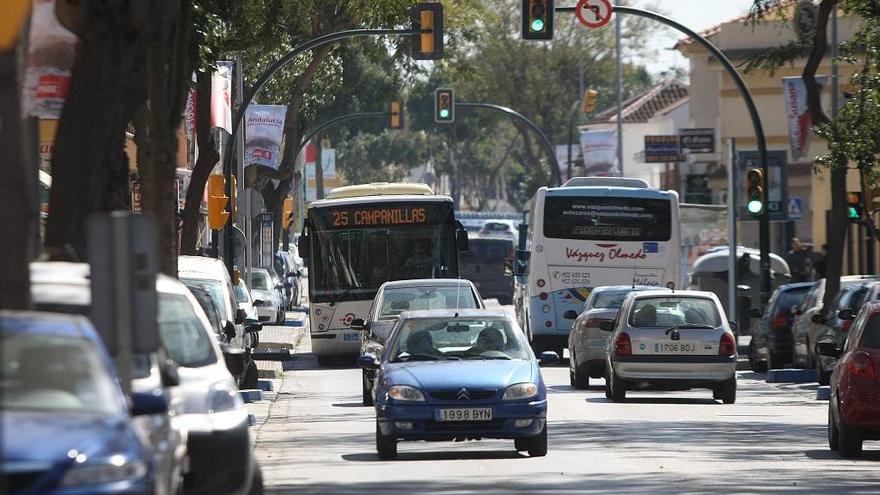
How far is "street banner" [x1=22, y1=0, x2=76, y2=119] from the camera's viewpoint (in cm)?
1777

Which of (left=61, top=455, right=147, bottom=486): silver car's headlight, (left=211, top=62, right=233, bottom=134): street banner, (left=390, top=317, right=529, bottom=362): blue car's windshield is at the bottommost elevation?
(left=390, top=317, right=529, bottom=362): blue car's windshield

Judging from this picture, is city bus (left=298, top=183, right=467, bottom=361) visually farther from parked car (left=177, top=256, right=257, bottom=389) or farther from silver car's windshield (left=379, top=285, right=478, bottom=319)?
parked car (left=177, top=256, right=257, bottom=389)

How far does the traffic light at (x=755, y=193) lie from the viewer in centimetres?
3694

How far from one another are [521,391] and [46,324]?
8.00 m

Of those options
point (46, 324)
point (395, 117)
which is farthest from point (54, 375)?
point (395, 117)

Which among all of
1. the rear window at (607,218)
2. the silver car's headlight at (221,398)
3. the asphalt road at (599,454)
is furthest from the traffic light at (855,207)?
the silver car's headlight at (221,398)

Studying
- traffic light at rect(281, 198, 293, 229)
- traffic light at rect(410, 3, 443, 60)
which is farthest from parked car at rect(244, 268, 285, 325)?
traffic light at rect(281, 198, 293, 229)

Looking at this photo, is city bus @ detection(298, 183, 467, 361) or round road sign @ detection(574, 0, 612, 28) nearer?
round road sign @ detection(574, 0, 612, 28)

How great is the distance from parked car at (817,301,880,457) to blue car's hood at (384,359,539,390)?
8.81ft

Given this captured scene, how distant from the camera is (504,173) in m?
151

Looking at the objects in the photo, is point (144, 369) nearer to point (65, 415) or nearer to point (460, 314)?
point (65, 415)

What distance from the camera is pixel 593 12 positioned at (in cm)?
3425

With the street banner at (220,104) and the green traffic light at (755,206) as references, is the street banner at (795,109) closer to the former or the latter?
the green traffic light at (755,206)

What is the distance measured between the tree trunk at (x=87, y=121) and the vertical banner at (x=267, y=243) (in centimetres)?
3926
